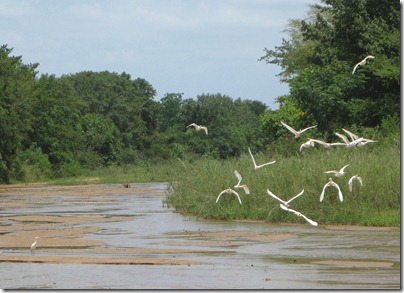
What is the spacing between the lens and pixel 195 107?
76.4 meters

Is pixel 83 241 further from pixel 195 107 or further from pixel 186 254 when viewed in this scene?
pixel 195 107

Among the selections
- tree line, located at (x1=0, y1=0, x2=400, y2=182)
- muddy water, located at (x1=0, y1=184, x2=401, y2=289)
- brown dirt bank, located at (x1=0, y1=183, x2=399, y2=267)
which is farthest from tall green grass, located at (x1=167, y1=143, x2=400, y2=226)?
tree line, located at (x1=0, y1=0, x2=400, y2=182)

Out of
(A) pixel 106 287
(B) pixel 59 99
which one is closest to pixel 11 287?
(A) pixel 106 287

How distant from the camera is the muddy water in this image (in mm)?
12836

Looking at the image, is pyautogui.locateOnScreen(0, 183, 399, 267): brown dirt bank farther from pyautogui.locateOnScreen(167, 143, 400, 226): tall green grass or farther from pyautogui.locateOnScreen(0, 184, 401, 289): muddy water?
pyautogui.locateOnScreen(167, 143, 400, 226): tall green grass

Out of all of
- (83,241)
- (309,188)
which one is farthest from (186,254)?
(309,188)

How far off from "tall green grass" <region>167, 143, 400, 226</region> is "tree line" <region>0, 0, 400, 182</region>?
8.08 metres

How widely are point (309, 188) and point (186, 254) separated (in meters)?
7.11

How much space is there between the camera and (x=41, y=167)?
5978cm

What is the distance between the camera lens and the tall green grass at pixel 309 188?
2261 cm

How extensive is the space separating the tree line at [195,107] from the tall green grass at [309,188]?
8.08 meters

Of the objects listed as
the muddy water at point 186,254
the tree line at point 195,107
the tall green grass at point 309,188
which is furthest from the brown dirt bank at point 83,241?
the tree line at point 195,107

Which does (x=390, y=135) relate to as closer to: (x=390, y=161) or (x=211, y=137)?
(x=390, y=161)

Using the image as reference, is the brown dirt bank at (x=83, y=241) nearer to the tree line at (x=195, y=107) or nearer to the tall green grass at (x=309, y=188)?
the tall green grass at (x=309, y=188)
